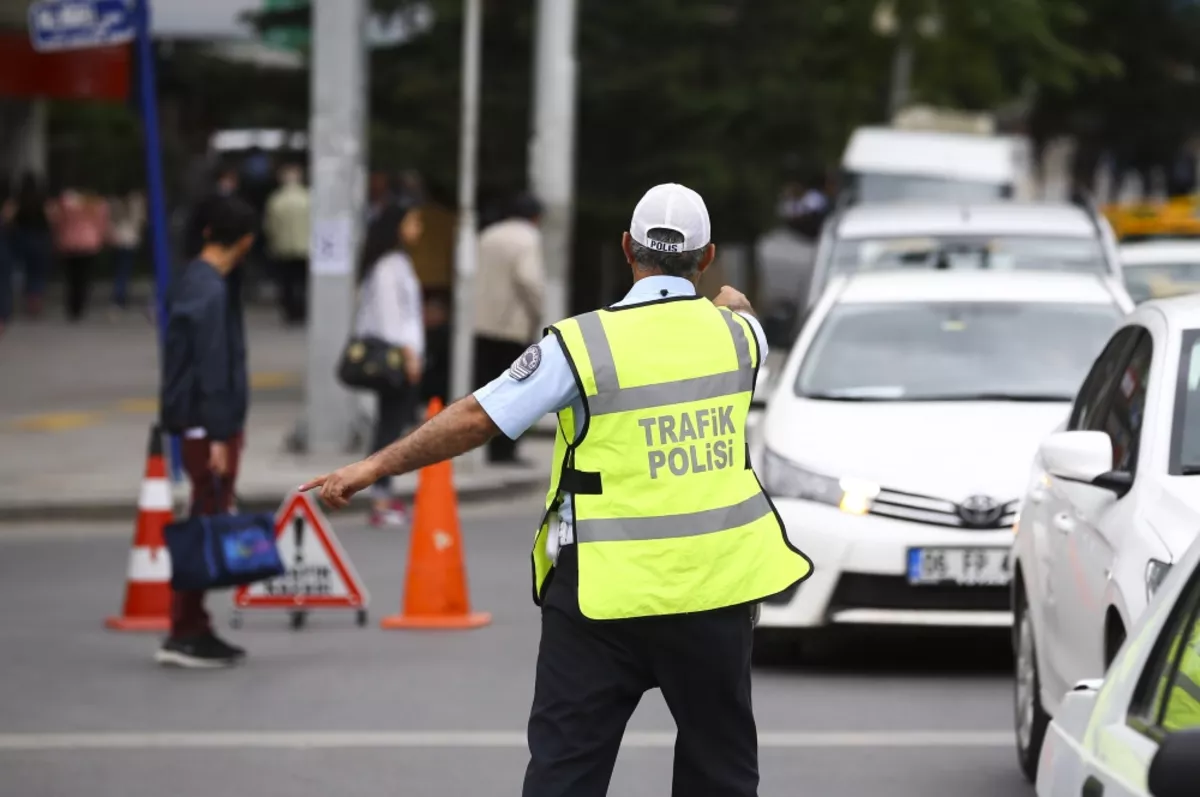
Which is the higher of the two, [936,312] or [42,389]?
[936,312]

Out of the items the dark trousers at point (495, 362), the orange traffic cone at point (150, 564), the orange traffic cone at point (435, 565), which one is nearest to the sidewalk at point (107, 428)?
the dark trousers at point (495, 362)

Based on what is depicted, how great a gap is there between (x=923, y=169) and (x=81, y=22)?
44.2ft

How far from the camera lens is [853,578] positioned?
958 centimetres

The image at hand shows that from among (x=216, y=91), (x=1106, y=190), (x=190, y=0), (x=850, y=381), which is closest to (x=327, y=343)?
(x=850, y=381)

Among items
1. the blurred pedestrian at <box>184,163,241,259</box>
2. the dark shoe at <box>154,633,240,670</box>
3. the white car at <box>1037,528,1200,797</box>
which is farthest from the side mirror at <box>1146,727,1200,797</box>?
the blurred pedestrian at <box>184,163,241,259</box>

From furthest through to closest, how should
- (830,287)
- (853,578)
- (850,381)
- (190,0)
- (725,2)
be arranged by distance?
(190,0)
(725,2)
(830,287)
(850,381)
(853,578)

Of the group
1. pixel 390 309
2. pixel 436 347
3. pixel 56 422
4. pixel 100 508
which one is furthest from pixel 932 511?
pixel 56 422

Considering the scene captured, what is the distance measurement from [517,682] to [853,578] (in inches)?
52.3

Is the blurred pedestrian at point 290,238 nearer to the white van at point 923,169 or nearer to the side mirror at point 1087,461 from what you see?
the white van at point 923,169

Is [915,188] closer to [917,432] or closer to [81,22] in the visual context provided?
[81,22]

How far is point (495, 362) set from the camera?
A: 17484 millimetres

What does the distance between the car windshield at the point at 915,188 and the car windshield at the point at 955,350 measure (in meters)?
16.5

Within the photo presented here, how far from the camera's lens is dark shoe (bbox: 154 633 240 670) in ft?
33.2

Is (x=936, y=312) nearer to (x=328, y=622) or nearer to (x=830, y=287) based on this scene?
(x=830, y=287)
